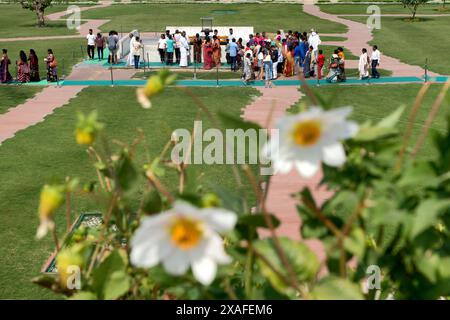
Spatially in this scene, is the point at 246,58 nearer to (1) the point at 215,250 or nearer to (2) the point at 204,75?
(2) the point at 204,75

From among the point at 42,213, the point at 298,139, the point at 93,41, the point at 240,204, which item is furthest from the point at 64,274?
the point at 93,41

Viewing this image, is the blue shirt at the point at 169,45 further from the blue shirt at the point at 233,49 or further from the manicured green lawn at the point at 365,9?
the manicured green lawn at the point at 365,9

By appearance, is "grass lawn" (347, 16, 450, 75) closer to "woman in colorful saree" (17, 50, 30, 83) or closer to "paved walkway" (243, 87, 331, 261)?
"paved walkway" (243, 87, 331, 261)

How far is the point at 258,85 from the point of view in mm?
19297

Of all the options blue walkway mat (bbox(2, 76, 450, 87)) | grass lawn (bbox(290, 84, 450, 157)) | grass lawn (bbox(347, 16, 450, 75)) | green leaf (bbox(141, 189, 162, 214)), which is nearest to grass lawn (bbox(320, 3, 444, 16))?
grass lawn (bbox(347, 16, 450, 75))

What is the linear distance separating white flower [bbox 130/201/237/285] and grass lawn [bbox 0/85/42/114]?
51.9 ft

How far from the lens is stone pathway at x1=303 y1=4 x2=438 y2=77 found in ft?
69.6

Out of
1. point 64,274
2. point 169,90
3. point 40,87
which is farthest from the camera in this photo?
point 40,87

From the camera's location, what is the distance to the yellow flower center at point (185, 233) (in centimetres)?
127

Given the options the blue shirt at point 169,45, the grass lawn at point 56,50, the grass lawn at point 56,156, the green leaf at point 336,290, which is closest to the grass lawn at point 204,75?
the blue shirt at point 169,45

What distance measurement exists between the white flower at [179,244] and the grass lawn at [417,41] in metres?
20.9

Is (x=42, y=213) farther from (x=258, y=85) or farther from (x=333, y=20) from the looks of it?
(x=333, y=20)

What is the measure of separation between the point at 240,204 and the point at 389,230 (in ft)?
24.8

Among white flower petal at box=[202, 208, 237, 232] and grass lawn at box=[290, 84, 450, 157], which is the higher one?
white flower petal at box=[202, 208, 237, 232]
